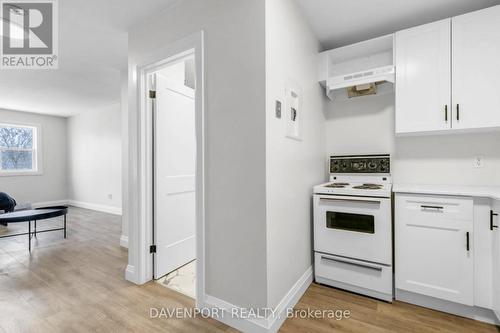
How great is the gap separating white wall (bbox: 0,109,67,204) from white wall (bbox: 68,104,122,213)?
0.68 feet

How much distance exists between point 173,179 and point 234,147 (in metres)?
1.14

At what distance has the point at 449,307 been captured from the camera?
1844 millimetres

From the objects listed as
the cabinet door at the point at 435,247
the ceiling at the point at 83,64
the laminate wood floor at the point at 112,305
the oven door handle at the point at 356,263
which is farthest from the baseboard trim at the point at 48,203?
the cabinet door at the point at 435,247

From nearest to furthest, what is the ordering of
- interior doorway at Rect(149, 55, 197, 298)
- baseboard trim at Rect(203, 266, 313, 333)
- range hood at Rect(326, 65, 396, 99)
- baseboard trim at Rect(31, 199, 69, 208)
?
baseboard trim at Rect(203, 266, 313, 333) → range hood at Rect(326, 65, 396, 99) → interior doorway at Rect(149, 55, 197, 298) → baseboard trim at Rect(31, 199, 69, 208)

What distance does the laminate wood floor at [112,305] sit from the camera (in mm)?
1687

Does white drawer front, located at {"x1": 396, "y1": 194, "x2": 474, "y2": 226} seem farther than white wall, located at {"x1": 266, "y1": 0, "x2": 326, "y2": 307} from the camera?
Yes

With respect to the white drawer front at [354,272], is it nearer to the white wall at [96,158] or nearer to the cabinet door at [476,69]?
the cabinet door at [476,69]

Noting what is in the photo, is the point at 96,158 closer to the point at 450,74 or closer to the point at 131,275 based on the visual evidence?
the point at 131,275

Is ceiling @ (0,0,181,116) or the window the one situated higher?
ceiling @ (0,0,181,116)

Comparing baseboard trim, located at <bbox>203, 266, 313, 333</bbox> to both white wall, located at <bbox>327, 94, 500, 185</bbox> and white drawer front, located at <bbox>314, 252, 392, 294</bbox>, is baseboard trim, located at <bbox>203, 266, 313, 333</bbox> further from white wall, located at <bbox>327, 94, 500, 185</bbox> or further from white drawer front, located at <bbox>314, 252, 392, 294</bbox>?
white wall, located at <bbox>327, 94, 500, 185</bbox>

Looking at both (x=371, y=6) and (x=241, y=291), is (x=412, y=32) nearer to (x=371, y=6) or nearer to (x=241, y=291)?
(x=371, y=6)

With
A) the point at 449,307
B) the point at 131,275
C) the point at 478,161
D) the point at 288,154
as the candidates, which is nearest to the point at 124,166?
the point at 131,275

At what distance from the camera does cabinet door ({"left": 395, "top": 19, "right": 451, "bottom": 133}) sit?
205 cm

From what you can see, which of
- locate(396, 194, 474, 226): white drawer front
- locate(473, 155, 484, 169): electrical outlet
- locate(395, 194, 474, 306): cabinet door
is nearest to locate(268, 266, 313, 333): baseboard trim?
locate(395, 194, 474, 306): cabinet door
